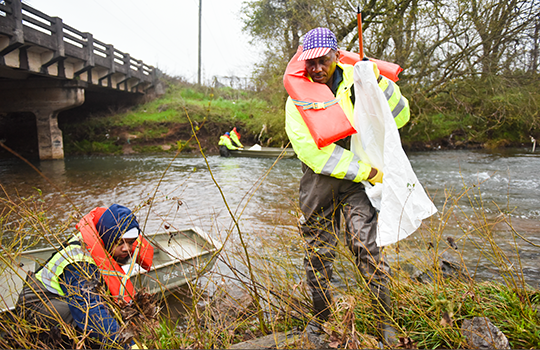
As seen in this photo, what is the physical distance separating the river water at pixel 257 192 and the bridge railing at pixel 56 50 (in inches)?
166

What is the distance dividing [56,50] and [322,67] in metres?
14.4

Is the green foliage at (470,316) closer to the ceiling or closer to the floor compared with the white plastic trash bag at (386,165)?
closer to the floor

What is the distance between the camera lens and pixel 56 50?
13219mm

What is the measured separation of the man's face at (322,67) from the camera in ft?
8.30

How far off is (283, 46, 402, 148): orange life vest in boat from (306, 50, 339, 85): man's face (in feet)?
0.20

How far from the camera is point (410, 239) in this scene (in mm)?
4781

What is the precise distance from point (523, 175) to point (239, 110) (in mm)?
16368

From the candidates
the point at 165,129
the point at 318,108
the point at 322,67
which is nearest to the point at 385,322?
the point at 318,108

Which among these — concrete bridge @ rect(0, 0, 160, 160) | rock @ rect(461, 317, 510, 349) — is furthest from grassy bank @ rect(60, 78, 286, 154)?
rock @ rect(461, 317, 510, 349)

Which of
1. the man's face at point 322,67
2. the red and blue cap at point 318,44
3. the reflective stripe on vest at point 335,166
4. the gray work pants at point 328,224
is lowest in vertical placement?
the gray work pants at point 328,224

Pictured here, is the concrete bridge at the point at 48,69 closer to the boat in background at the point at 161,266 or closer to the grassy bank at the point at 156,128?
the grassy bank at the point at 156,128

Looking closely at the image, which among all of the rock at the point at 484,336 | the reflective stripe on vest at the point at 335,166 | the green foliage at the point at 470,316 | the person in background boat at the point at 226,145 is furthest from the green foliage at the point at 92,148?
the rock at the point at 484,336

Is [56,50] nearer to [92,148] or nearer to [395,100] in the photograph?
[92,148]

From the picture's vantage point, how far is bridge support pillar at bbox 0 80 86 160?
52.5 feet
